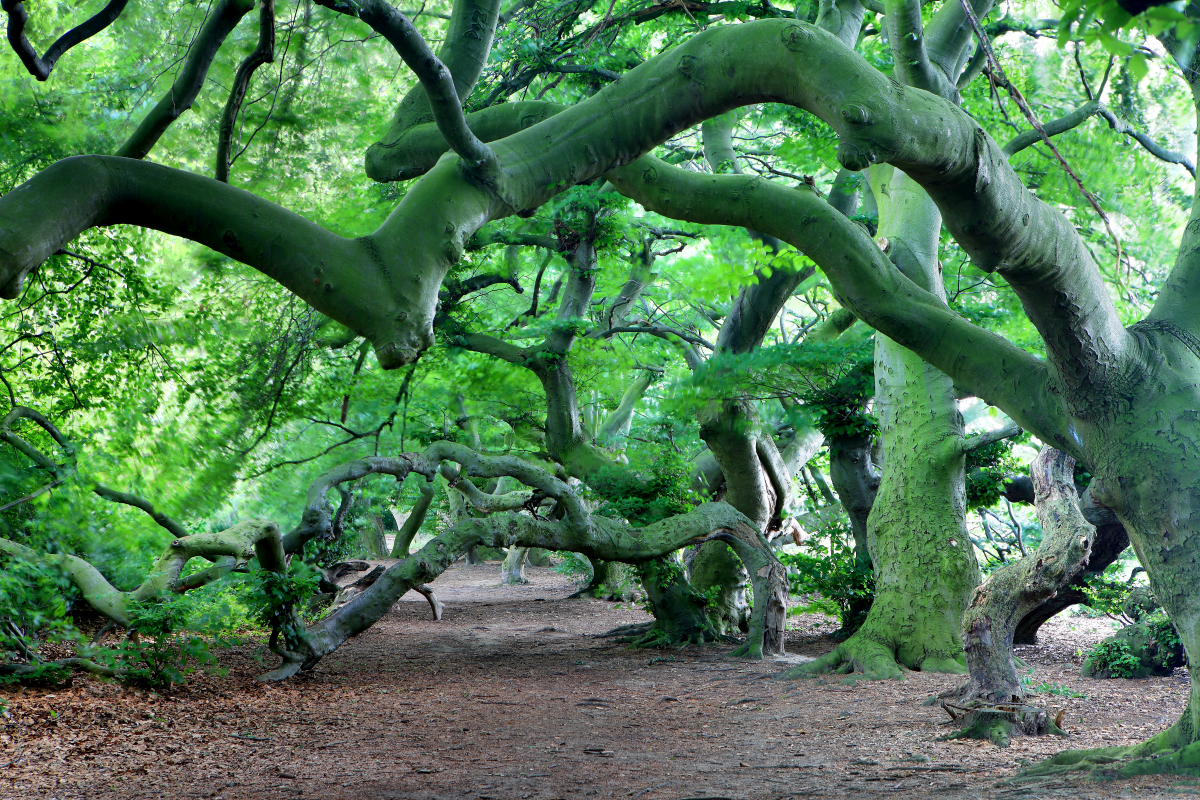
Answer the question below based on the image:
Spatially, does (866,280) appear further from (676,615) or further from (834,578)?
(676,615)

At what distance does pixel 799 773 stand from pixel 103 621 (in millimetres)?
8823

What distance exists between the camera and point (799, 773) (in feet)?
16.3

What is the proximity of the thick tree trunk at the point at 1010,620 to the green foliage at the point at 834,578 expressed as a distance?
16.5 ft

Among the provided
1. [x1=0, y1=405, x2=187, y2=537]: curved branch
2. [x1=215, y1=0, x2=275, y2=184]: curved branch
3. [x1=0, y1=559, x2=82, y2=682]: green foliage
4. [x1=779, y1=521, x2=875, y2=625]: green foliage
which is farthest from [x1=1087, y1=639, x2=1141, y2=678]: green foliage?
[x1=0, y1=405, x2=187, y2=537]: curved branch

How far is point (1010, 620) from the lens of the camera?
6.00 meters

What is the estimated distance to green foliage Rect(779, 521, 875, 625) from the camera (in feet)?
36.9

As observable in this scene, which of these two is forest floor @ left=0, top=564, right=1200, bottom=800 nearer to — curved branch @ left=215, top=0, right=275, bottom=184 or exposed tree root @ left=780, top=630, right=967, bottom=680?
exposed tree root @ left=780, top=630, right=967, bottom=680

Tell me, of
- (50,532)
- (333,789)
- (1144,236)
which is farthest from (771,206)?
(1144,236)

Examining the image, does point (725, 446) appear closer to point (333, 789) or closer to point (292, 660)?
point (292, 660)

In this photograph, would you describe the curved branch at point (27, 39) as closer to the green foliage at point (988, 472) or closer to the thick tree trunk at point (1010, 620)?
the thick tree trunk at point (1010, 620)

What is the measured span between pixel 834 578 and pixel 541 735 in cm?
Result: 589

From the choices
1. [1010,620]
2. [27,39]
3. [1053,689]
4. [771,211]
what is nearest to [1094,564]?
[1053,689]

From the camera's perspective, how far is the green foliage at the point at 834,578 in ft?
36.9

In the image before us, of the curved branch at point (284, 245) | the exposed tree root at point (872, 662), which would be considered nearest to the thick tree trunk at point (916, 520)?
the exposed tree root at point (872, 662)
